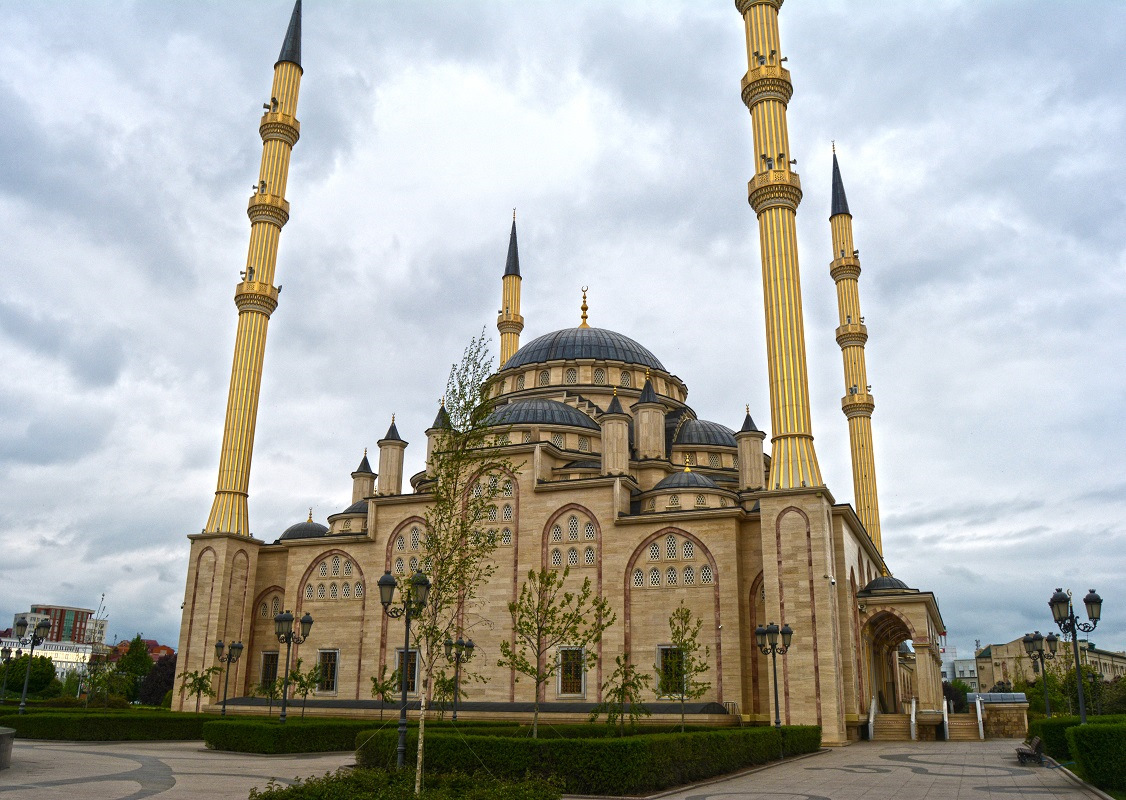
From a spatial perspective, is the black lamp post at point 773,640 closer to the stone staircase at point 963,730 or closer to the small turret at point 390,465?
the stone staircase at point 963,730

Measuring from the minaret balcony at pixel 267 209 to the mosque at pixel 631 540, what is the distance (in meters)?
0.08

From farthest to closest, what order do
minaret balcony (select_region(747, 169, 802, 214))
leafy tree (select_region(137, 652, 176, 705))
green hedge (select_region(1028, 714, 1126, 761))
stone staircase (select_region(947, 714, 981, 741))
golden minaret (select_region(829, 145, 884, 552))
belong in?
leafy tree (select_region(137, 652, 176, 705))
golden minaret (select_region(829, 145, 884, 552))
minaret balcony (select_region(747, 169, 802, 214))
stone staircase (select_region(947, 714, 981, 741))
green hedge (select_region(1028, 714, 1126, 761))

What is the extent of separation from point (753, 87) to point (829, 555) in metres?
16.3

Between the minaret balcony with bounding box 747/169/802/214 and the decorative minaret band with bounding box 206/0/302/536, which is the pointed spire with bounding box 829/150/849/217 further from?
the decorative minaret band with bounding box 206/0/302/536

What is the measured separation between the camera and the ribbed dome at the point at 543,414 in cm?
3388

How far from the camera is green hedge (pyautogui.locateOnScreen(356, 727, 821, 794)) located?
13.4 meters

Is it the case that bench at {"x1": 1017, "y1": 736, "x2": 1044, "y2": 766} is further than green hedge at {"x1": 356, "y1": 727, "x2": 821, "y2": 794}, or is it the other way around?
bench at {"x1": 1017, "y1": 736, "x2": 1044, "y2": 766}

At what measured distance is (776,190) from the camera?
96.5ft

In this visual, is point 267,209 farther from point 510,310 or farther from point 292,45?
point 510,310

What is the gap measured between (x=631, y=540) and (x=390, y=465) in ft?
35.9

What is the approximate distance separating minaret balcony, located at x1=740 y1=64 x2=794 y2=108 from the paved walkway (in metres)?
21.1

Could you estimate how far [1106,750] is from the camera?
12797 mm

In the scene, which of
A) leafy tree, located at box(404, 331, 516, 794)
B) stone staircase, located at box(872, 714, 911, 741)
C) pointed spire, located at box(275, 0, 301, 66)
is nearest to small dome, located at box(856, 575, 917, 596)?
stone staircase, located at box(872, 714, 911, 741)

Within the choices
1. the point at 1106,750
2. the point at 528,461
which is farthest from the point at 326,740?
the point at 1106,750
